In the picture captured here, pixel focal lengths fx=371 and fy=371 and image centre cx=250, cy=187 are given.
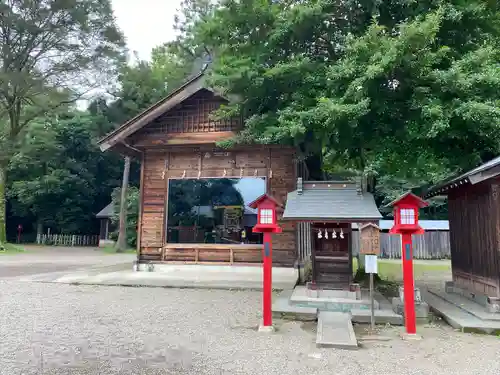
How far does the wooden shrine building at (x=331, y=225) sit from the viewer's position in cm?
747

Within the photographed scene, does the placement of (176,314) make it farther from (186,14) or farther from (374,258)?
(186,14)

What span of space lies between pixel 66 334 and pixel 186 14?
25.9m

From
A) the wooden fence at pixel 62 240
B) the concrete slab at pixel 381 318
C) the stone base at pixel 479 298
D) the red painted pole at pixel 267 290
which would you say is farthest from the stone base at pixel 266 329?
the wooden fence at pixel 62 240

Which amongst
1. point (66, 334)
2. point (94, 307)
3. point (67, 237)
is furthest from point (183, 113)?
point (67, 237)

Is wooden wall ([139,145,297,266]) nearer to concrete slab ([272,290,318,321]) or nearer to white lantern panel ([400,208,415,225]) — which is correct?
concrete slab ([272,290,318,321])

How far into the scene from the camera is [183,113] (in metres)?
12.3

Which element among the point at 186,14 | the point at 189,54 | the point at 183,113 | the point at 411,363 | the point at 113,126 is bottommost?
the point at 411,363

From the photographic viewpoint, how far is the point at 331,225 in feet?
25.5

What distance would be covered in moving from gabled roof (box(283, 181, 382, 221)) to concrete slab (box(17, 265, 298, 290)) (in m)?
2.81

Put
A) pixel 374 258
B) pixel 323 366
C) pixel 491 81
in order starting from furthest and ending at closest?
pixel 491 81
pixel 374 258
pixel 323 366

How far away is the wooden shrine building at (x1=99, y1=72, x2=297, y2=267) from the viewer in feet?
37.8

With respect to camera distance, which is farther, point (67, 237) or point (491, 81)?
point (67, 237)

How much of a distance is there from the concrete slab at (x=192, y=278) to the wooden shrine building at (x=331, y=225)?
2013 millimetres

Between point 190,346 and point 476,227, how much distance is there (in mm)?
6009
